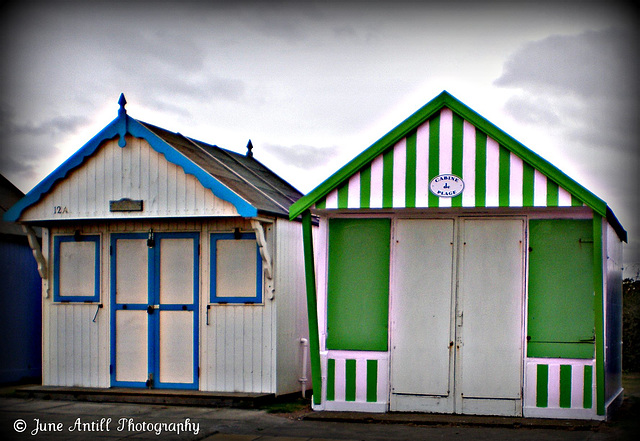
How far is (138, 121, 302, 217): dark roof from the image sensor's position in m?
11.2

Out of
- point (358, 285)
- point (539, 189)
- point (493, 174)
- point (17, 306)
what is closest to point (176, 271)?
point (358, 285)

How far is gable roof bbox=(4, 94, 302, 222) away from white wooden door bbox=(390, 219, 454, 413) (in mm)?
2192

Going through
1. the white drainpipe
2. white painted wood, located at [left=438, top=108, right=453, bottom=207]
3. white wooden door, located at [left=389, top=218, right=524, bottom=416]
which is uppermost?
white painted wood, located at [left=438, top=108, right=453, bottom=207]

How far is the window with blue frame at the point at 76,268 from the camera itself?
12.0m

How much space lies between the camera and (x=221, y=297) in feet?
37.2

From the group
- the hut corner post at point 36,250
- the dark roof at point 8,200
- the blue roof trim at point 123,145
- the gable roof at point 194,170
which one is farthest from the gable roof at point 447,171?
the dark roof at point 8,200

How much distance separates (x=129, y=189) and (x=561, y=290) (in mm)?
6137

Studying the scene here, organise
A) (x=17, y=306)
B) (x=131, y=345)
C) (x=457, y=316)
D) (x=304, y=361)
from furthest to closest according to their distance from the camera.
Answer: (x=17, y=306), (x=304, y=361), (x=131, y=345), (x=457, y=316)

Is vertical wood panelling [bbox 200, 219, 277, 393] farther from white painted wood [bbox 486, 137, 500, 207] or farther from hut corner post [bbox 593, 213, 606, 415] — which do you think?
hut corner post [bbox 593, 213, 606, 415]

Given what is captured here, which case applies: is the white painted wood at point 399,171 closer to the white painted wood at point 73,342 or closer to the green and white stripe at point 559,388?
the green and white stripe at point 559,388

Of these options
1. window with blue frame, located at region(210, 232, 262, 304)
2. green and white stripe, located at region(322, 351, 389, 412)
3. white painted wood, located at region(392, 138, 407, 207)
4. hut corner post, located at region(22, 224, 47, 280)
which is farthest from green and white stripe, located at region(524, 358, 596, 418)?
hut corner post, located at region(22, 224, 47, 280)

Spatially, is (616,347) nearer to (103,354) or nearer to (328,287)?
(328,287)

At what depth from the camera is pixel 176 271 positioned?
11.5 m

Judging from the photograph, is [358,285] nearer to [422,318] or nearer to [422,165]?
[422,318]
